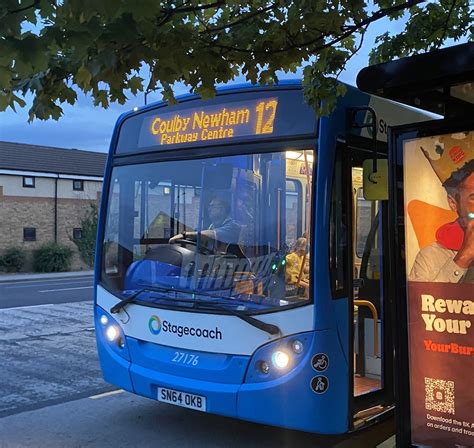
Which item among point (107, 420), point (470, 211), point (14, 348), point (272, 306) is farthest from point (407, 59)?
point (14, 348)

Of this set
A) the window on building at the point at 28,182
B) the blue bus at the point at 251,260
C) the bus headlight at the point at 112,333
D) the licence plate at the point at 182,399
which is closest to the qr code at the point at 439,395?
the blue bus at the point at 251,260

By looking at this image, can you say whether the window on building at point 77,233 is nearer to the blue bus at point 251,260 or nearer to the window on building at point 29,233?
the window on building at point 29,233

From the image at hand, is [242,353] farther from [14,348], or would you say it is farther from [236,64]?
[14,348]

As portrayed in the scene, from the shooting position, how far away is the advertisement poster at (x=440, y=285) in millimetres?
3131

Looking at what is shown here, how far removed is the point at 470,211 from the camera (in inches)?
123

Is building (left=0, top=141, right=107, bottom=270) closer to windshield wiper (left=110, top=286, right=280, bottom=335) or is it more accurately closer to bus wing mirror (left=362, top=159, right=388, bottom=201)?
windshield wiper (left=110, top=286, right=280, bottom=335)

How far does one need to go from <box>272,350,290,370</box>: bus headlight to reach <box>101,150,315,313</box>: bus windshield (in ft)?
1.08

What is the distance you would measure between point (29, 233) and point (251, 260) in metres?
27.5

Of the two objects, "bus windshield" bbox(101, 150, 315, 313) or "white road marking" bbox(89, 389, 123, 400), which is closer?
"bus windshield" bbox(101, 150, 315, 313)

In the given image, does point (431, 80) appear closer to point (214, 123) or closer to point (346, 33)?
point (346, 33)

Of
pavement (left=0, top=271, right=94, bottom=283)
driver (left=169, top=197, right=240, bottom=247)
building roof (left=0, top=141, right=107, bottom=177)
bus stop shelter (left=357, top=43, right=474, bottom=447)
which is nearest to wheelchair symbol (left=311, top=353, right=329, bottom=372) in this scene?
bus stop shelter (left=357, top=43, right=474, bottom=447)

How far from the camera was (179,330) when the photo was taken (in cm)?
468

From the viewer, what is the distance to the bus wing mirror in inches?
166

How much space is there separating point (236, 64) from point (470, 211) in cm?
188
